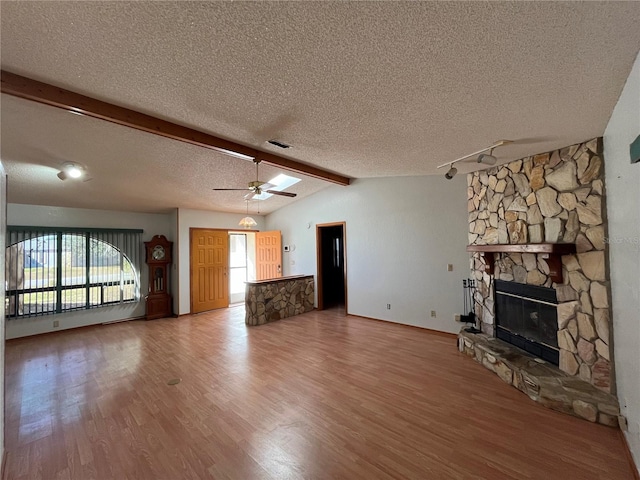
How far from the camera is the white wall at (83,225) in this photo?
15.2ft

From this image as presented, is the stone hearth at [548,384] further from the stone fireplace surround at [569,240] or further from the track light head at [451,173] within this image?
the track light head at [451,173]

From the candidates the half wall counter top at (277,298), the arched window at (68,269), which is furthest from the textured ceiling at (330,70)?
the half wall counter top at (277,298)

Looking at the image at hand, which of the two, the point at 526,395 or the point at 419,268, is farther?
the point at 419,268

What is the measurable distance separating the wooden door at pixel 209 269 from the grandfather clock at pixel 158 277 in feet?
1.88

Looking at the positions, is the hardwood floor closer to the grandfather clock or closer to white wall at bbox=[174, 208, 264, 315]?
the grandfather clock

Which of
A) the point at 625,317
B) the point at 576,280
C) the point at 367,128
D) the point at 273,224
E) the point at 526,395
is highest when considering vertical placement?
the point at 367,128

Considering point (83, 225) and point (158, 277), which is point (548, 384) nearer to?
point (158, 277)

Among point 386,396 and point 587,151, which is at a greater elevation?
point 587,151

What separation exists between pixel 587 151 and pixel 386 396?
3.01 meters

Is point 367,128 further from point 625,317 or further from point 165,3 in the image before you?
point 625,317


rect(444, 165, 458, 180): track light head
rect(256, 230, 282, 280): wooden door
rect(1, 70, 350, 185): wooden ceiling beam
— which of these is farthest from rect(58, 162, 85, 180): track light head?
rect(444, 165, 458, 180): track light head

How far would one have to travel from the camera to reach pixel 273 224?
7406mm

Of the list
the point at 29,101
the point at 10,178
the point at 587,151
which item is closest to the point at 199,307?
the point at 10,178

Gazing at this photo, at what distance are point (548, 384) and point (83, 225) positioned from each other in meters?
7.67
